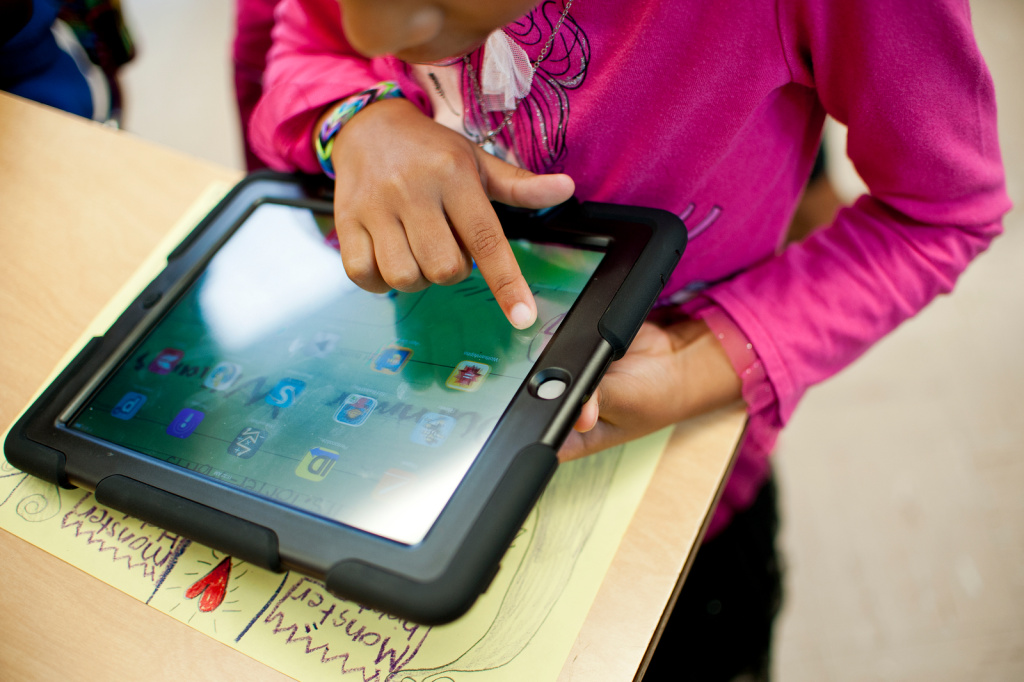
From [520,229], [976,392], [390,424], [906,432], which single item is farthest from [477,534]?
[976,392]

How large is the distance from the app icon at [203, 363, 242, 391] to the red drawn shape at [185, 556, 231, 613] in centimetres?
10

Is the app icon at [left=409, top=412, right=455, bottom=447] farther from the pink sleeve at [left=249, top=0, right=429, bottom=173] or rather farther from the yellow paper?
the pink sleeve at [left=249, top=0, right=429, bottom=173]

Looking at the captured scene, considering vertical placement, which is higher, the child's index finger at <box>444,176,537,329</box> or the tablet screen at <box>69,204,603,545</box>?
the child's index finger at <box>444,176,537,329</box>

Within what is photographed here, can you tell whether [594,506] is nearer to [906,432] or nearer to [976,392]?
[906,432]

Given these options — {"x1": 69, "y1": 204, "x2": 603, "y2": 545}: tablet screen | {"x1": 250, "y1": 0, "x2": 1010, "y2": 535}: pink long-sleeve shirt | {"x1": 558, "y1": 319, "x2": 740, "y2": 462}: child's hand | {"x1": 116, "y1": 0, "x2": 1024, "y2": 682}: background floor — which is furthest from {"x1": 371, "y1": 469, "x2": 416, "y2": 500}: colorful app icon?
{"x1": 116, "y1": 0, "x2": 1024, "y2": 682}: background floor

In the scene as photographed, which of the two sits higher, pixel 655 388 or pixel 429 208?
→ pixel 429 208

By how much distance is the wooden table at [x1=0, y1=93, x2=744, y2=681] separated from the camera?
1.11 feet

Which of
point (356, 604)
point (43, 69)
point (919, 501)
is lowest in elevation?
point (919, 501)

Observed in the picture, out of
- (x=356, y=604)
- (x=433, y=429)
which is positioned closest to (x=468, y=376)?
(x=433, y=429)

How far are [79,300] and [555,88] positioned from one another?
384mm

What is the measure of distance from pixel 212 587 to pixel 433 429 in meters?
0.17

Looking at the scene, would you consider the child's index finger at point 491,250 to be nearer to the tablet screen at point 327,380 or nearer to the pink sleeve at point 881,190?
the tablet screen at point 327,380

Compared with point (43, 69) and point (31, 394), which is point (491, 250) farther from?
point (43, 69)

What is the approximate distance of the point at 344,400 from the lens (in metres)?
0.35
